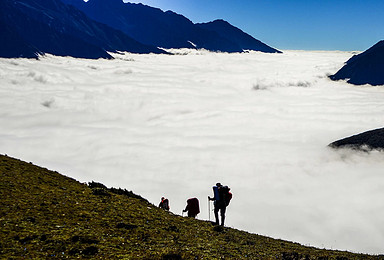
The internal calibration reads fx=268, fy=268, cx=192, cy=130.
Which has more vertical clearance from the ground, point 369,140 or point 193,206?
point 369,140

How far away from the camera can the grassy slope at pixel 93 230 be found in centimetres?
1125

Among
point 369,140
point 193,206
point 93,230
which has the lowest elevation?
point 93,230

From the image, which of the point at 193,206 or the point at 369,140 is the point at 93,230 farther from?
the point at 369,140

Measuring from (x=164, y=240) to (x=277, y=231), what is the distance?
143 meters

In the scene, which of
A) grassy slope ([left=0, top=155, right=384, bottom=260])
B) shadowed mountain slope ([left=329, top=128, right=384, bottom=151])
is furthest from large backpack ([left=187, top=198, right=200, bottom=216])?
shadowed mountain slope ([left=329, top=128, right=384, bottom=151])

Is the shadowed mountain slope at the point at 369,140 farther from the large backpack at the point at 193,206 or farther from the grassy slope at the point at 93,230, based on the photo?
the grassy slope at the point at 93,230

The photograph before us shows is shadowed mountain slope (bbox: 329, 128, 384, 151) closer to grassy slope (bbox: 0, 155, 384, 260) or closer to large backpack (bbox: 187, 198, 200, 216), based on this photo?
large backpack (bbox: 187, 198, 200, 216)

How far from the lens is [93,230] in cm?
1373

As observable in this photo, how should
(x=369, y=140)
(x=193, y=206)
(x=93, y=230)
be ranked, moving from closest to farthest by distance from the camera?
1. (x=93, y=230)
2. (x=193, y=206)
3. (x=369, y=140)

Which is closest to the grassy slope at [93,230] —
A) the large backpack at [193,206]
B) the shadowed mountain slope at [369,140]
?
the large backpack at [193,206]

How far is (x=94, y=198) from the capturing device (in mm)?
19844

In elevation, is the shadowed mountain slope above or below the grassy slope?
above

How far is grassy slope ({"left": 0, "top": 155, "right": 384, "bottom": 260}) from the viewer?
1125cm

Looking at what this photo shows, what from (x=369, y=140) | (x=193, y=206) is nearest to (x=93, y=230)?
(x=193, y=206)
